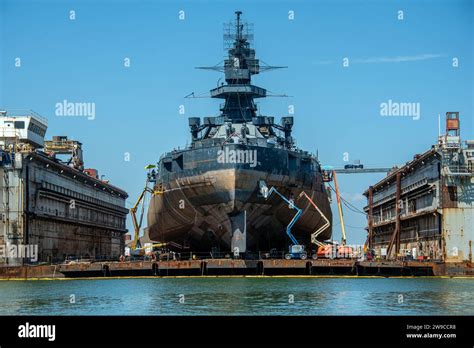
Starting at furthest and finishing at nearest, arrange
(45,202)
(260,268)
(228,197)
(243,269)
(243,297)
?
(45,202) → (228,197) → (243,269) → (260,268) → (243,297)

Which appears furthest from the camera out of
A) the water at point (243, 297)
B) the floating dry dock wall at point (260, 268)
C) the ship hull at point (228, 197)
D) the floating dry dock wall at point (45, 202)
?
the floating dry dock wall at point (45, 202)

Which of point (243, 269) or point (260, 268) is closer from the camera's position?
point (260, 268)

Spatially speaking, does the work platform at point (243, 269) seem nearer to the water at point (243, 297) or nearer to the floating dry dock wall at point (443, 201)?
the water at point (243, 297)

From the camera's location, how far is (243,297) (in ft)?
136

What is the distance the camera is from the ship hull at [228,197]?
2469 inches

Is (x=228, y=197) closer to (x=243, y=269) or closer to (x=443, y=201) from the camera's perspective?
(x=243, y=269)

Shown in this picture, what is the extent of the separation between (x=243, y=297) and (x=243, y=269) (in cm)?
1839

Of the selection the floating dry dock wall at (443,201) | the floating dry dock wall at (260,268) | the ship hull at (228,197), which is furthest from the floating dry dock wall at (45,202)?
the floating dry dock wall at (443,201)

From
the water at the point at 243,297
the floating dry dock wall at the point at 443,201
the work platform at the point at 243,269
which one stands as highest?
the floating dry dock wall at the point at 443,201

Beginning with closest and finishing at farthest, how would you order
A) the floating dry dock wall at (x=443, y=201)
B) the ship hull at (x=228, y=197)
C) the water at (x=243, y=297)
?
the water at (x=243, y=297) → the ship hull at (x=228, y=197) → the floating dry dock wall at (x=443, y=201)

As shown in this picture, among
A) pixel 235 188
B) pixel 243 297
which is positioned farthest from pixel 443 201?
pixel 243 297
